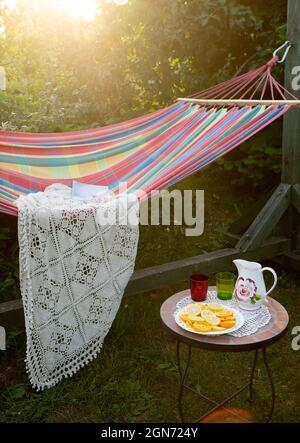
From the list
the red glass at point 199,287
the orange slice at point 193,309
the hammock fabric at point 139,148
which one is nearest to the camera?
the orange slice at point 193,309

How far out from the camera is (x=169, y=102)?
154 inches

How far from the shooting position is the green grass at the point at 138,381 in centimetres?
192

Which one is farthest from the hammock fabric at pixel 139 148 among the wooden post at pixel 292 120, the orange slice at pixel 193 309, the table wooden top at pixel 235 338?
the table wooden top at pixel 235 338

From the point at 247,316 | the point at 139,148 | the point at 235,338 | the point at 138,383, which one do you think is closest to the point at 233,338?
the point at 235,338

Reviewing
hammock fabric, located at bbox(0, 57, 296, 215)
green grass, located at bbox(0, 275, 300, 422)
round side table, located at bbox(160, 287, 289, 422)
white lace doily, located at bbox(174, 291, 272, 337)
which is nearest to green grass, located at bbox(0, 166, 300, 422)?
green grass, located at bbox(0, 275, 300, 422)

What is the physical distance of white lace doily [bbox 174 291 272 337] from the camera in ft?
5.18

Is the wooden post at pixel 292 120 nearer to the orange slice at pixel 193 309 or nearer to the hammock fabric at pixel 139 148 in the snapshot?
the hammock fabric at pixel 139 148

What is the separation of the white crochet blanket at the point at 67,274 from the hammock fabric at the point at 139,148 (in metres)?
0.22

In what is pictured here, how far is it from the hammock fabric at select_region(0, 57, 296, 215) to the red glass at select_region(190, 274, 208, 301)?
0.47m

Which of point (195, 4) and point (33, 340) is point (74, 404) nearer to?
point (33, 340)

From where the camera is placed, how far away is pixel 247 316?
1.67m

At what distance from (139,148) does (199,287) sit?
961mm

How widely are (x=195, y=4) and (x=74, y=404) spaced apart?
8.58 ft

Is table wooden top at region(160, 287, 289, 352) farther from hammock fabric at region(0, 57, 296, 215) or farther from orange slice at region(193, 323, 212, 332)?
hammock fabric at region(0, 57, 296, 215)
